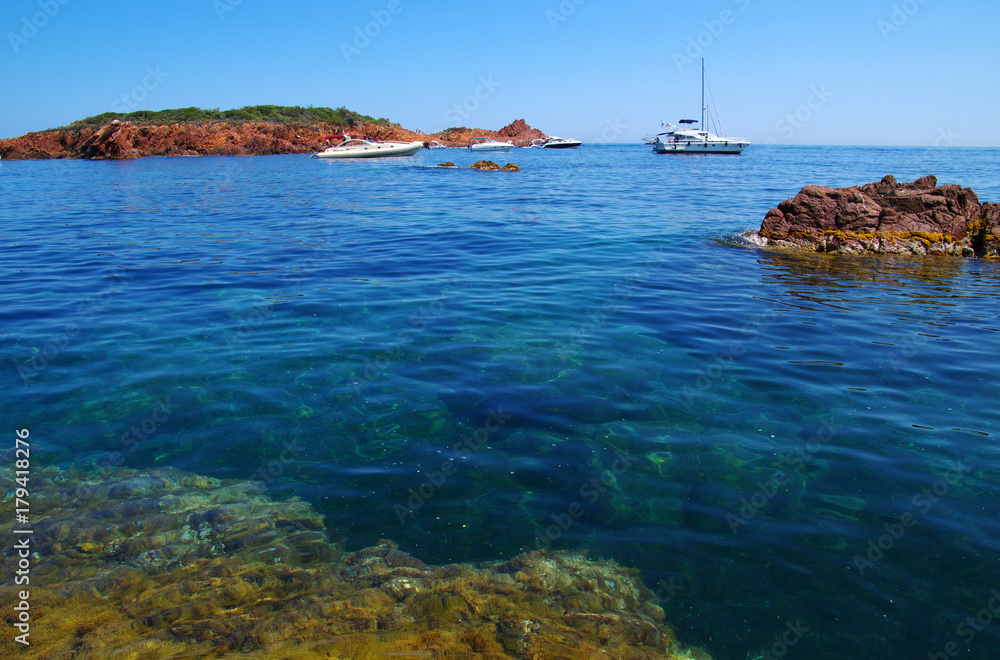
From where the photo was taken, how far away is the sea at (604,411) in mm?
3682

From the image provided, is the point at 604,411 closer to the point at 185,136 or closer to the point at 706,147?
the point at 706,147

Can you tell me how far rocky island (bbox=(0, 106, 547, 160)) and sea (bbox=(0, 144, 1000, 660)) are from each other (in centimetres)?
8113

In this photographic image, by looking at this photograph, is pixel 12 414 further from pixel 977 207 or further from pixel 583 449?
pixel 977 207

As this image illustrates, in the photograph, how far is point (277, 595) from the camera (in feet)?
11.3

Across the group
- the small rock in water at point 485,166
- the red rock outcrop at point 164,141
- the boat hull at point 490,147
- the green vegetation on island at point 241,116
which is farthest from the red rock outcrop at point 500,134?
the small rock in water at point 485,166

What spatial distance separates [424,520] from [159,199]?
2743 cm

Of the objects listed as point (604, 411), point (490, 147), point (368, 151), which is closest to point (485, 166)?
point (368, 151)

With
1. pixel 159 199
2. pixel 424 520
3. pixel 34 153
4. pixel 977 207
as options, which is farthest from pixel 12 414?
pixel 34 153

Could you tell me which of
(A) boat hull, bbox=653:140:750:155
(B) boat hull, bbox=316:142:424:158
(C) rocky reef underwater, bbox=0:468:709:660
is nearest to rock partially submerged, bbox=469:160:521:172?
(B) boat hull, bbox=316:142:424:158

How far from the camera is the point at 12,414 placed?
5660 millimetres

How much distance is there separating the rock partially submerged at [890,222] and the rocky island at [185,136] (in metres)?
85.4

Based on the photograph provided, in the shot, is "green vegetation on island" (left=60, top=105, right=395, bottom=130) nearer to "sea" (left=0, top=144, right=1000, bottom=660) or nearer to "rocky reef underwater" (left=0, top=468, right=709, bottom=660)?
"sea" (left=0, top=144, right=1000, bottom=660)

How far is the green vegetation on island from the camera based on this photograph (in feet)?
341

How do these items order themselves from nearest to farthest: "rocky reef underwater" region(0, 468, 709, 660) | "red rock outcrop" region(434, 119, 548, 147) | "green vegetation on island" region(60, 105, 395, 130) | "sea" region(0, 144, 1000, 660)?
1. "rocky reef underwater" region(0, 468, 709, 660)
2. "sea" region(0, 144, 1000, 660)
3. "green vegetation on island" region(60, 105, 395, 130)
4. "red rock outcrop" region(434, 119, 548, 147)
